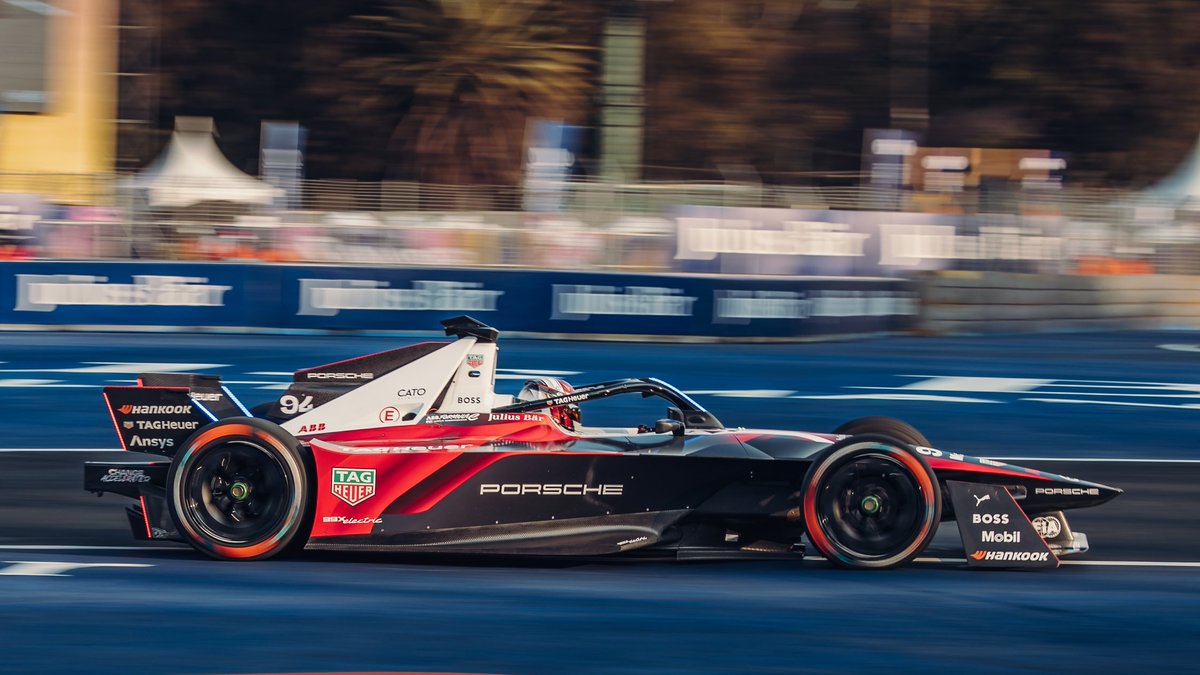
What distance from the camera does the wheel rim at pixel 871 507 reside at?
665 centimetres

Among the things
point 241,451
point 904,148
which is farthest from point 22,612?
point 904,148

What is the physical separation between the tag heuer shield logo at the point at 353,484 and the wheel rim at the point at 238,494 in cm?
21

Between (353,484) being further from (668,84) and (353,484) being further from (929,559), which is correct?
(668,84)

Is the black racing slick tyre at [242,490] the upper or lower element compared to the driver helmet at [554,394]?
lower

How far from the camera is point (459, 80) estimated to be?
1762 inches

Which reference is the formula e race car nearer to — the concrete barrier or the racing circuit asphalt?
the racing circuit asphalt

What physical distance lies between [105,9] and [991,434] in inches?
954

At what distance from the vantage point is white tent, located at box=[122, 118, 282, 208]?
23.3 metres

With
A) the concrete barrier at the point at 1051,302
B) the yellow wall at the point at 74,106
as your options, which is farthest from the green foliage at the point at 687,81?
the concrete barrier at the point at 1051,302

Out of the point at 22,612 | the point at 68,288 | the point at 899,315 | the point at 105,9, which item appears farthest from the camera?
the point at 105,9

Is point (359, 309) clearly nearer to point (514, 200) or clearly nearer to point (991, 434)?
point (514, 200)

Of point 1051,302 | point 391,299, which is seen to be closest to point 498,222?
point 391,299

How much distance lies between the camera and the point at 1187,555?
7.64 meters

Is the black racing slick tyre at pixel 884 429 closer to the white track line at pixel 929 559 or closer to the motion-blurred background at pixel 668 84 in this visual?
the white track line at pixel 929 559
